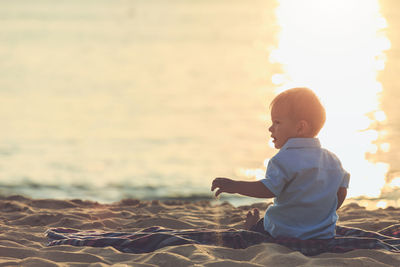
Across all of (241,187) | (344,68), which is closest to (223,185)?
(241,187)

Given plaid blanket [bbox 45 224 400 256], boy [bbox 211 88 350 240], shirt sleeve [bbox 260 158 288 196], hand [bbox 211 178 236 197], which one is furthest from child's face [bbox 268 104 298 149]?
plaid blanket [bbox 45 224 400 256]

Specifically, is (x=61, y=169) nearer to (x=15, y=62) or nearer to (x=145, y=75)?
(x=145, y=75)

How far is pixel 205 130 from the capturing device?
1338cm

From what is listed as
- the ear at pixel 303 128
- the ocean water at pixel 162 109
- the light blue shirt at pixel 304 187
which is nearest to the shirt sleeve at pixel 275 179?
the light blue shirt at pixel 304 187

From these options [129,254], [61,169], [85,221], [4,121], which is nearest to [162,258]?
[129,254]

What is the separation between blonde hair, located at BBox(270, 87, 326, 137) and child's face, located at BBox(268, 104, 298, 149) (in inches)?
1.1

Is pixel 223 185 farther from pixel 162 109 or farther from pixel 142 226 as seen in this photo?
pixel 162 109

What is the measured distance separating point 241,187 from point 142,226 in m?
1.91

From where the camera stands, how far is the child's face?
190 inches

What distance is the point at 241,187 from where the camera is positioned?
4.64 metres

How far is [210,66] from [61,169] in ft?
30.6

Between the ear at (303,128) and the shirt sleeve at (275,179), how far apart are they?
0.94ft

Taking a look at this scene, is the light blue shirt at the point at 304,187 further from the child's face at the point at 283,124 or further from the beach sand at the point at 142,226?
the beach sand at the point at 142,226

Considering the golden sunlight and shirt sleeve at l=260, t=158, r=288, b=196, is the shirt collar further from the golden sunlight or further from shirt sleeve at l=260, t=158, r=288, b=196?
the golden sunlight
